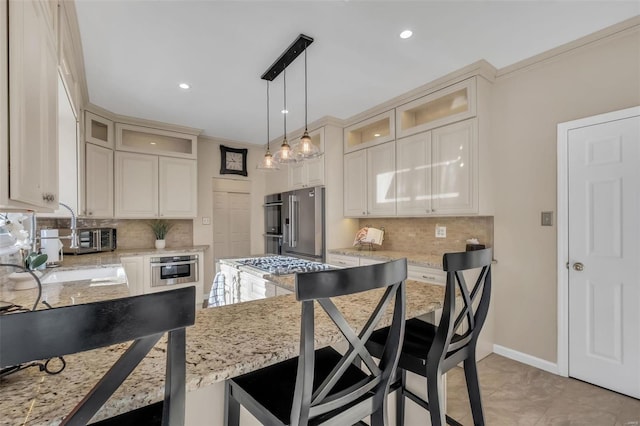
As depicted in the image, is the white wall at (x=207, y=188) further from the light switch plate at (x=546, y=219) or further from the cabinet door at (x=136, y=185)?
the light switch plate at (x=546, y=219)

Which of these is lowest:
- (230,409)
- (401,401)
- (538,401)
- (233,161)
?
(538,401)

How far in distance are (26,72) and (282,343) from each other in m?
1.28

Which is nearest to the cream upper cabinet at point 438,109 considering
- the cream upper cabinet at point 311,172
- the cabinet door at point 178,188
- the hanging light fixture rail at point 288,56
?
the cream upper cabinet at point 311,172

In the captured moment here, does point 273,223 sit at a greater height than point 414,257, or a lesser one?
greater

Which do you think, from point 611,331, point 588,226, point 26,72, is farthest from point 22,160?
point 611,331

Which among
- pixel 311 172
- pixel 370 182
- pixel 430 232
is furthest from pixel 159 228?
pixel 430 232

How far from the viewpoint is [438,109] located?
126 inches

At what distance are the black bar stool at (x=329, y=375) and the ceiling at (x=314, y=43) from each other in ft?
6.13

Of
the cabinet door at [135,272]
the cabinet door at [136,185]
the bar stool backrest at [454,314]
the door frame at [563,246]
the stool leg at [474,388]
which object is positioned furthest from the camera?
the cabinet door at [136,185]

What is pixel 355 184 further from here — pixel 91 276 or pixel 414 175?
pixel 91 276

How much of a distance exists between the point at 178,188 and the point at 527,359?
464 centimetres

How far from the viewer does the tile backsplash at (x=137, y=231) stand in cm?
410

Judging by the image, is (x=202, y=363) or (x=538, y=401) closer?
(x=202, y=363)

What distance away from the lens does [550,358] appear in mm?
2479
